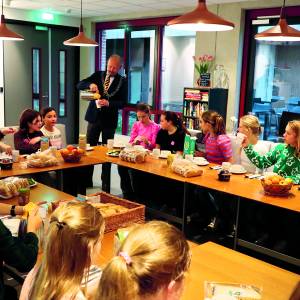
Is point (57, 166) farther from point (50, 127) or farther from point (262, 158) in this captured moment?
point (262, 158)

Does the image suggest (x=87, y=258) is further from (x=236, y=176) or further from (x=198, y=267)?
(x=236, y=176)

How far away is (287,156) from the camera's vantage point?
11.7ft

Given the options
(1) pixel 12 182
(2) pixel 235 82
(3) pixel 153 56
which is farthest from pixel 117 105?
(1) pixel 12 182

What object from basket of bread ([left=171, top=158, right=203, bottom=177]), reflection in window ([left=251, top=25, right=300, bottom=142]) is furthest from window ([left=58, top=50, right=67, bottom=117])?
basket of bread ([left=171, top=158, right=203, bottom=177])

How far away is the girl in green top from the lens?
11.3 ft

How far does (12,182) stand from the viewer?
9.15 feet

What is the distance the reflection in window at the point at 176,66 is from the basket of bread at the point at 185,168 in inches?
147

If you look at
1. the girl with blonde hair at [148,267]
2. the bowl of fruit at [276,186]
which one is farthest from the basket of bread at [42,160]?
the girl with blonde hair at [148,267]

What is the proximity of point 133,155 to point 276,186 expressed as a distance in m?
1.47

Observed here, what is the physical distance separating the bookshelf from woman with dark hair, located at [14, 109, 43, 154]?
2.64m

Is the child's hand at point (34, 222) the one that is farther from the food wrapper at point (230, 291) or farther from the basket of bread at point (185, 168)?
the basket of bread at point (185, 168)

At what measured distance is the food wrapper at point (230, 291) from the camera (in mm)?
1607

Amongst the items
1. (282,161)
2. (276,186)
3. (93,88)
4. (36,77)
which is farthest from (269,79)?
(36,77)

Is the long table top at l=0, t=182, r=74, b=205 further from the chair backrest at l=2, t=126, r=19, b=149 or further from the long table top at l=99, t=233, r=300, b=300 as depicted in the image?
the chair backrest at l=2, t=126, r=19, b=149
